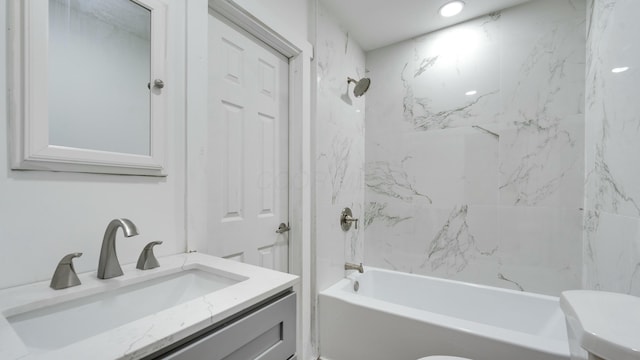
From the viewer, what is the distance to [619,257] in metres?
1.18

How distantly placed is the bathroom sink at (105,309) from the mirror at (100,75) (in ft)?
1.42

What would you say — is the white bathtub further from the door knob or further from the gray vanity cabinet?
the gray vanity cabinet

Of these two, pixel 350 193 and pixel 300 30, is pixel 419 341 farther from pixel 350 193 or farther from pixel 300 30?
pixel 300 30

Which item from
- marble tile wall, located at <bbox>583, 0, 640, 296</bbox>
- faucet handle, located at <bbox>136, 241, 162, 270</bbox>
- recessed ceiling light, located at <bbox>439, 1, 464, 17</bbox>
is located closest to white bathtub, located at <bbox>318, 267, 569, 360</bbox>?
marble tile wall, located at <bbox>583, 0, 640, 296</bbox>

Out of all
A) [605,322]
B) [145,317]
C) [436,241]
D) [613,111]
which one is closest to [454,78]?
[613,111]

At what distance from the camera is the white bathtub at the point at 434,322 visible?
1.27 metres

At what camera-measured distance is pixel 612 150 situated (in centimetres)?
127

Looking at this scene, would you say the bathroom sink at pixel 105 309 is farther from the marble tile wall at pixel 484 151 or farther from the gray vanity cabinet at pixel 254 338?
the marble tile wall at pixel 484 151

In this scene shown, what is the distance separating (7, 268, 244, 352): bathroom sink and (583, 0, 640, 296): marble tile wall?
63.0 inches

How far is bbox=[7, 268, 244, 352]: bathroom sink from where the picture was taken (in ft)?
1.78

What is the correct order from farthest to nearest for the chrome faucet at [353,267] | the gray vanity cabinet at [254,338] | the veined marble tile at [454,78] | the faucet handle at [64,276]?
the chrome faucet at [353,267] < the veined marble tile at [454,78] < the faucet handle at [64,276] < the gray vanity cabinet at [254,338]

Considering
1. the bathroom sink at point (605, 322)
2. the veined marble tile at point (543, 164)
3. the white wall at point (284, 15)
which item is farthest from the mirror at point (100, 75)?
the veined marble tile at point (543, 164)

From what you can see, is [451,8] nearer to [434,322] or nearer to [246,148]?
[246,148]

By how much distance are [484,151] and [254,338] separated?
6.74 ft
